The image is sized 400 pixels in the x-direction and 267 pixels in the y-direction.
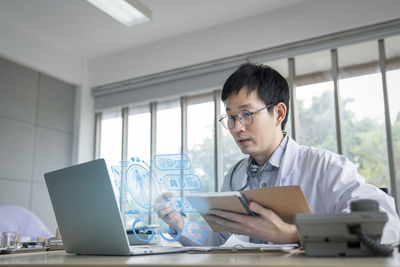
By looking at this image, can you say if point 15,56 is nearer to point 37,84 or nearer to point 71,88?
point 37,84

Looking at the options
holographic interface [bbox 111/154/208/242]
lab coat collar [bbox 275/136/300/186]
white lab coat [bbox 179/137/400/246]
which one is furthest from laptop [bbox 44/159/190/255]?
lab coat collar [bbox 275/136/300/186]

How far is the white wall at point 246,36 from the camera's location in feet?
10.3

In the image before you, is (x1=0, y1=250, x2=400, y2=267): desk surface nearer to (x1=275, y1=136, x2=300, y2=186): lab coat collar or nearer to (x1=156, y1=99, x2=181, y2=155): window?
(x1=275, y1=136, x2=300, y2=186): lab coat collar

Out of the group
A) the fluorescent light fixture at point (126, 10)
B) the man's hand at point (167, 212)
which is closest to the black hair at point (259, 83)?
the man's hand at point (167, 212)

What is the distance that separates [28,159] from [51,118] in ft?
1.64

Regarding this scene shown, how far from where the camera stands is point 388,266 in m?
A: 0.59

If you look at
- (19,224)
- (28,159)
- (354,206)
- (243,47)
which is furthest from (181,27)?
(354,206)

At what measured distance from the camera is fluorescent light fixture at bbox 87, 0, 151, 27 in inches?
123

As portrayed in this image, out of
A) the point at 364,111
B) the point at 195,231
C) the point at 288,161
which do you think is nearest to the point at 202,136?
the point at 364,111

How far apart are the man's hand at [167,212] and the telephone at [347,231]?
1.77ft

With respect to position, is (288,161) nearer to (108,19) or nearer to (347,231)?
(347,231)

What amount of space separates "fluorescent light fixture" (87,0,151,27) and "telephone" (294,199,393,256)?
273 centimetres

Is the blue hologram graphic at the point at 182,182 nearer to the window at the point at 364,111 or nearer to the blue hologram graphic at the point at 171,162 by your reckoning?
the blue hologram graphic at the point at 171,162

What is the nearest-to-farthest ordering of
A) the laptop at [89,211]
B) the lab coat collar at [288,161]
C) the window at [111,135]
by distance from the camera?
the laptop at [89,211] < the lab coat collar at [288,161] < the window at [111,135]
